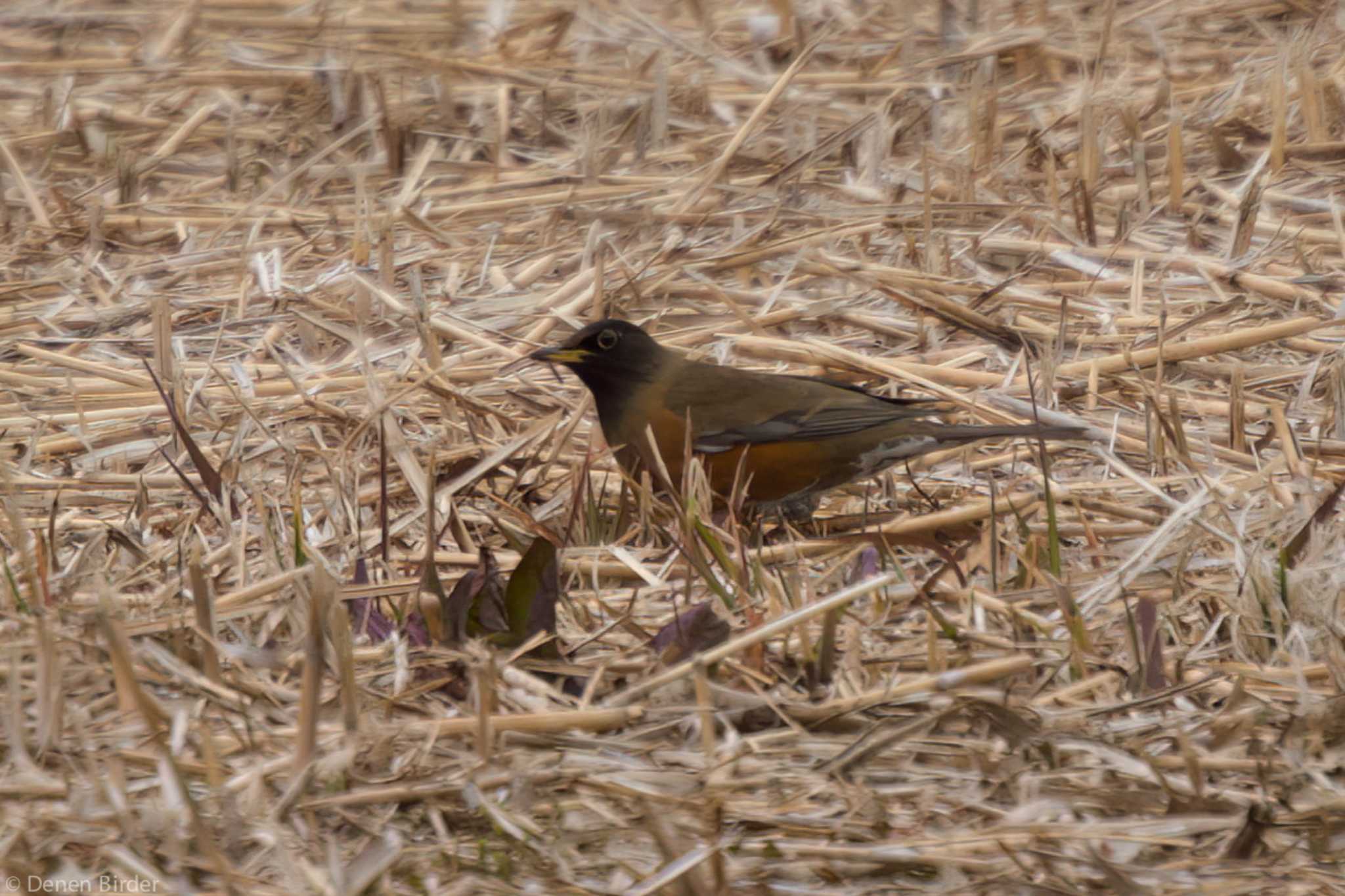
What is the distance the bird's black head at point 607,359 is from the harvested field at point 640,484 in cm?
20

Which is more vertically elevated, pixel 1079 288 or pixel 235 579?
pixel 1079 288

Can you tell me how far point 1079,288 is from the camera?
5.33 meters

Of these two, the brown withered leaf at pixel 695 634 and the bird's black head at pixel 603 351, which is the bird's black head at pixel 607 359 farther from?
the brown withered leaf at pixel 695 634

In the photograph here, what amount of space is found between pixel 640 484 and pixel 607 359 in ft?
1.55

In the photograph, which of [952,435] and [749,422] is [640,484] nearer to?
[749,422]

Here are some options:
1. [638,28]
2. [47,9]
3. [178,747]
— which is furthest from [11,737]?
[47,9]

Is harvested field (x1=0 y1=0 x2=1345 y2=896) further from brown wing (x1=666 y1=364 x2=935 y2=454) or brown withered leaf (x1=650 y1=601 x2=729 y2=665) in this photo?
brown wing (x1=666 y1=364 x2=935 y2=454)

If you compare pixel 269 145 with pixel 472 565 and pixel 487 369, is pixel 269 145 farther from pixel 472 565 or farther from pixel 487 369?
pixel 472 565

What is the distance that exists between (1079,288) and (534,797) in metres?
3.18

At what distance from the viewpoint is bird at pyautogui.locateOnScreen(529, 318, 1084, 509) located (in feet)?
14.9

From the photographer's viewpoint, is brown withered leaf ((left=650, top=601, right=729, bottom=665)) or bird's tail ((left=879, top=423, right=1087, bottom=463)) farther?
bird's tail ((left=879, top=423, right=1087, bottom=463))

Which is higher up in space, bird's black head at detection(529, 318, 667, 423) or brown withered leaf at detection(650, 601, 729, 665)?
bird's black head at detection(529, 318, 667, 423)

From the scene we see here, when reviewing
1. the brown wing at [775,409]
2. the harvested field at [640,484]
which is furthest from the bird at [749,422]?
the harvested field at [640,484]

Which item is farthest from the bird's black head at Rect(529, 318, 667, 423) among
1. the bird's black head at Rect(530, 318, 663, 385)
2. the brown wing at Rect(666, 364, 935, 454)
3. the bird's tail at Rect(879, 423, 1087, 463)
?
the bird's tail at Rect(879, 423, 1087, 463)
